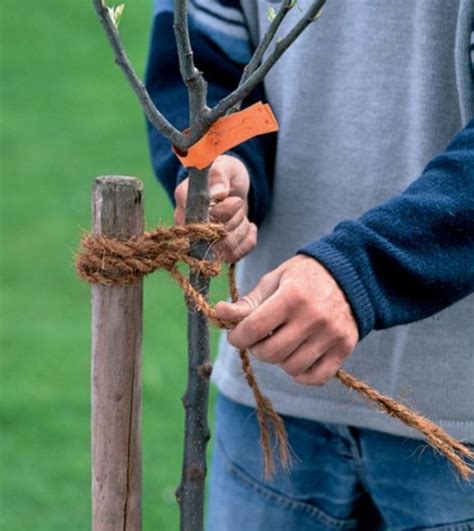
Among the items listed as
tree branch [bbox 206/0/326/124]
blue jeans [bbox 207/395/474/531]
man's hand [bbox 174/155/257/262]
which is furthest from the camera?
blue jeans [bbox 207/395/474/531]

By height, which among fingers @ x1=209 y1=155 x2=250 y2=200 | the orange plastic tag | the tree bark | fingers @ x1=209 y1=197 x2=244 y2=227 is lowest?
the tree bark

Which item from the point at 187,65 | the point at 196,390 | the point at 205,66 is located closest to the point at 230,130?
the point at 187,65

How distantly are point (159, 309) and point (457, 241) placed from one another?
3.06 m

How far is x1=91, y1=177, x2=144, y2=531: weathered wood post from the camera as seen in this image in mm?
1367

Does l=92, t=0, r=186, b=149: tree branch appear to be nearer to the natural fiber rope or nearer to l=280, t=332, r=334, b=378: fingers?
the natural fiber rope

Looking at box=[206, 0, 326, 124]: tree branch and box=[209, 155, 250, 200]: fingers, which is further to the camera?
box=[209, 155, 250, 200]: fingers

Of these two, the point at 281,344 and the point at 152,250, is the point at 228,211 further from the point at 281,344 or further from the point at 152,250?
the point at 281,344

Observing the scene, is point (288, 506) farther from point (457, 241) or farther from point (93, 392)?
point (457, 241)

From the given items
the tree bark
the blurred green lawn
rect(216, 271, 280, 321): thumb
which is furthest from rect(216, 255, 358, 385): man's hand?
the blurred green lawn

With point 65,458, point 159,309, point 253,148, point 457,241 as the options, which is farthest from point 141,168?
point 457,241

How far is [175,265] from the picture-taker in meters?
1.36

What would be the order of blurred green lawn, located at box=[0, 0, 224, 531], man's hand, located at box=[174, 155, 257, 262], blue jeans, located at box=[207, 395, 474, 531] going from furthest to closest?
blurred green lawn, located at box=[0, 0, 224, 531] → blue jeans, located at box=[207, 395, 474, 531] → man's hand, located at box=[174, 155, 257, 262]

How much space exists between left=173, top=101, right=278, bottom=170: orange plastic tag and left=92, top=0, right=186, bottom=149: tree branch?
0.02m

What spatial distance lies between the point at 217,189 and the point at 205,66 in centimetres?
30
